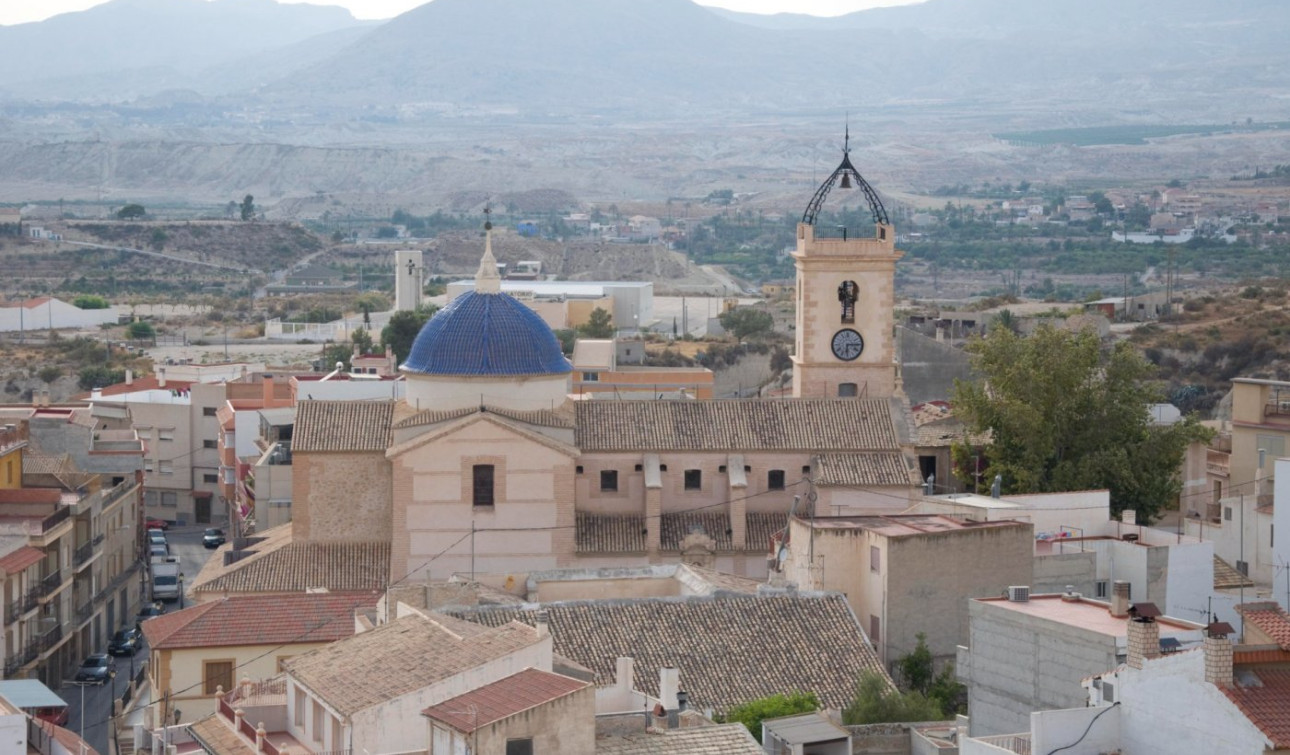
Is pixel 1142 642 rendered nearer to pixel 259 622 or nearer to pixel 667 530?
pixel 259 622

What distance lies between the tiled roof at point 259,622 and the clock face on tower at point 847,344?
12.9 metres

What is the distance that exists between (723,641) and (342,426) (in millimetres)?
11551

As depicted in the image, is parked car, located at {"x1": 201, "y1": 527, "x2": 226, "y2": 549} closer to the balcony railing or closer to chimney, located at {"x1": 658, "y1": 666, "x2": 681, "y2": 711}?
the balcony railing

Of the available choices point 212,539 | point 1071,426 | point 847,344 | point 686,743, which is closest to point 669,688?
point 686,743

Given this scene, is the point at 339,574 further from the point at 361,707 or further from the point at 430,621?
the point at 361,707

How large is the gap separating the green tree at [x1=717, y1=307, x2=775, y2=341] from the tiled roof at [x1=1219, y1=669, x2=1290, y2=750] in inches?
2838

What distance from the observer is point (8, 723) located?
2323 cm

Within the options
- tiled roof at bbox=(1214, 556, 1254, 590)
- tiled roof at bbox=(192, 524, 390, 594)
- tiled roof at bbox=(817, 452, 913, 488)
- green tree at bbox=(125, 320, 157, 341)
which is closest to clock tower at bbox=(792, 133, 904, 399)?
tiled roof at bbox=(817, 452, 913, 488)

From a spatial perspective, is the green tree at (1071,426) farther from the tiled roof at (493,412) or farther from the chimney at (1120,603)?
the chimney at (1120,603)

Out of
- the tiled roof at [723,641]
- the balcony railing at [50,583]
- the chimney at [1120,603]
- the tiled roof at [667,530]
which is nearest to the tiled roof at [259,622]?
the tiled roof at [723,641]

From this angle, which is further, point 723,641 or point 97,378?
point 97,378

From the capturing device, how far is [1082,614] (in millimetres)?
26078

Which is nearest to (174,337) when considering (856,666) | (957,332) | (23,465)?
(957,332)

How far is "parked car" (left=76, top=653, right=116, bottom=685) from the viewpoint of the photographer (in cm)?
3900
